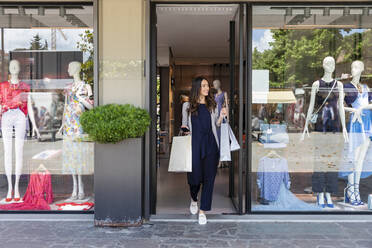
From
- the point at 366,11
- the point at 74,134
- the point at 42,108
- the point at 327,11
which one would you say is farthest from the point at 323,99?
the point at 42,108

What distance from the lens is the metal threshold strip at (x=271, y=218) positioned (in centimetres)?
399

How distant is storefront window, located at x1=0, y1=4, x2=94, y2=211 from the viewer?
4.40m

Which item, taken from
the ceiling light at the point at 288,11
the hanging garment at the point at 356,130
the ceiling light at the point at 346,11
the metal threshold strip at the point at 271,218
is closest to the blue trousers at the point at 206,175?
the metal threshold strip at the point at 271,218

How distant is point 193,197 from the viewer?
423cm

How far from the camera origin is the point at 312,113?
4.54 m

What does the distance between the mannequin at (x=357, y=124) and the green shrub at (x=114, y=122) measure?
8.94ft

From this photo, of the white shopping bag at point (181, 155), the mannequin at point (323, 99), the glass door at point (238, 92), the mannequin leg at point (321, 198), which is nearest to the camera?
the white shopping bag at point (181, 155)

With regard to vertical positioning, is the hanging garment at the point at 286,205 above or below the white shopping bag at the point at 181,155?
below

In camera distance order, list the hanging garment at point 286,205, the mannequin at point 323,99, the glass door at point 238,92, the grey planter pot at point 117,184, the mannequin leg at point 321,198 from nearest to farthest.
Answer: the grey planter pot at point 117,184, the glass door at point 238,92, the hanging garment at point 286,205, the mannequin leg at point 321,198, the mannequin at point 323,99

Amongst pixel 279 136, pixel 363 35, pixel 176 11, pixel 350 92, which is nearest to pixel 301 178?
pixel 279 136

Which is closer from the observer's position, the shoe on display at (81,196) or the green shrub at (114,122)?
the green shrub at (114,122)

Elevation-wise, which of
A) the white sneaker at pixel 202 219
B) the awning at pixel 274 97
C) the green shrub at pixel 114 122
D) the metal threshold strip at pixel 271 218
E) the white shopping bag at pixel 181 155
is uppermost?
the awning at pixel 274 97

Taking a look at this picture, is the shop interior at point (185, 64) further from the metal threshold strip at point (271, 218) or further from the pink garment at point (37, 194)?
the pink garment at point (37, 194)

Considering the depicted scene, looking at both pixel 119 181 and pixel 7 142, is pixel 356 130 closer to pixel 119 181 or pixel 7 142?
pixel 119 181
